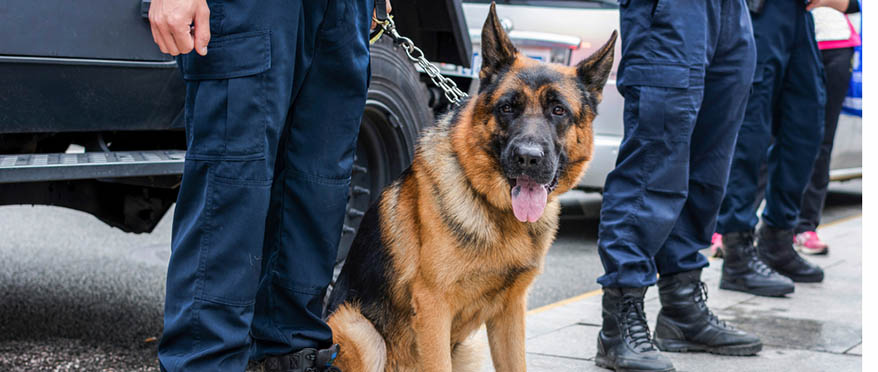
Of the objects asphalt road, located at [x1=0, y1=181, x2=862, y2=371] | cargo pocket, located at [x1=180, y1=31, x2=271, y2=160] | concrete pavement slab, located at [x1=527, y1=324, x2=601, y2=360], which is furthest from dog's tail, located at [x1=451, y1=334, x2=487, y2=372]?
cargo pocket, located at [x1=180, y1=31, x2=271, y2=160]

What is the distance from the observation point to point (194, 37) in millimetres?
1873

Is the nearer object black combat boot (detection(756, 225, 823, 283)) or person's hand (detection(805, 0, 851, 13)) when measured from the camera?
person's hand (detection(805, 0, 851, 13))

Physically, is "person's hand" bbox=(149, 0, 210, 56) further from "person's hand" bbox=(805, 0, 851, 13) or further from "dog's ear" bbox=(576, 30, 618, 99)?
"person's hand" bbox=(805, 0, 851, 13)

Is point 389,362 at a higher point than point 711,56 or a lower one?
lower

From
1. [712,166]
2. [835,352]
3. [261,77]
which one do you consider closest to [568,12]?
[712,166]

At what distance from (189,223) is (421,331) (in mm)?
837

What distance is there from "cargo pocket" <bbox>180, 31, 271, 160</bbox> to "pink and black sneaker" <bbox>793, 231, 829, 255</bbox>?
186 inches

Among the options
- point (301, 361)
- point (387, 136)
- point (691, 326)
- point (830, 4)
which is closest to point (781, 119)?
point (830, 4)

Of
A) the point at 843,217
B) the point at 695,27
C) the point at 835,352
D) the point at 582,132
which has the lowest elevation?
the point at 843,217

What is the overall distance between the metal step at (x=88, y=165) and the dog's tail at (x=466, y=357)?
1121 millimetres

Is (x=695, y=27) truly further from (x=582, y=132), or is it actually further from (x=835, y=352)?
(x=835, y=352)

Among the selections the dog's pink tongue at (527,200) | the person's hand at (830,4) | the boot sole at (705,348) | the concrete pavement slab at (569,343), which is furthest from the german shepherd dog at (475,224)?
the person's hand at (830,4)

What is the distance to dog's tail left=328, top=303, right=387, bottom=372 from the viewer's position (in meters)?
2.62

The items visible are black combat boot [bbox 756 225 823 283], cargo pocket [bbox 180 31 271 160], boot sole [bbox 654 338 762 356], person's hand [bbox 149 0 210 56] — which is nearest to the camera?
person's hand [bbox 149 0 210 56]
